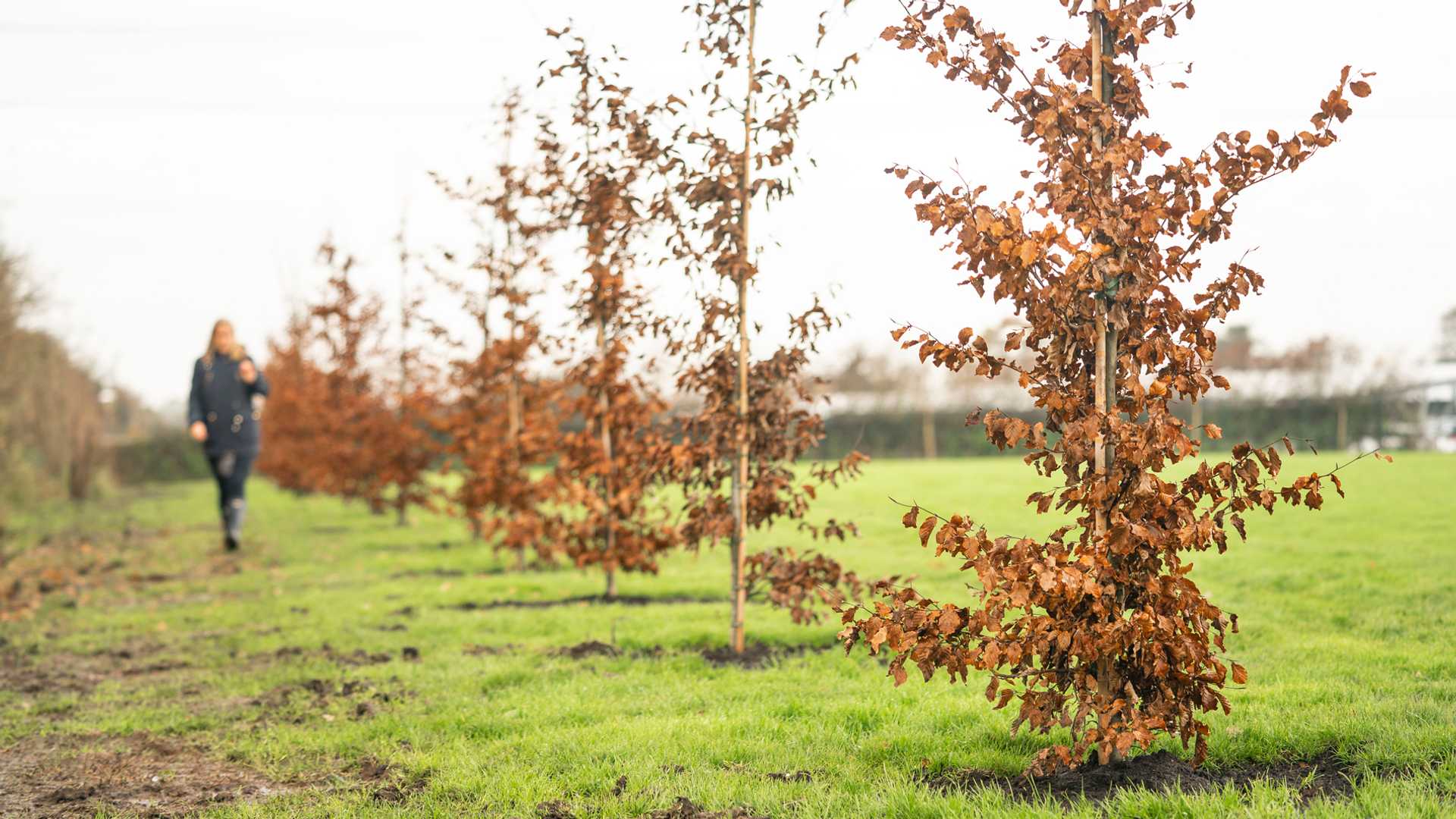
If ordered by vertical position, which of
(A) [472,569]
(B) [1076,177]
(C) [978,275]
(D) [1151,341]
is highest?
(B) [1076,177]

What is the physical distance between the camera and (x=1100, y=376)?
13.1 ft

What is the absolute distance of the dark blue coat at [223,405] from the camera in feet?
41.0

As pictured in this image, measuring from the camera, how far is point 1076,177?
12.9 feet

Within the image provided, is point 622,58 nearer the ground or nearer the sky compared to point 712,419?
nearer the sky

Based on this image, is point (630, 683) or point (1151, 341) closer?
point (1151, 341)

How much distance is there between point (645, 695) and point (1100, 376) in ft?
10.1

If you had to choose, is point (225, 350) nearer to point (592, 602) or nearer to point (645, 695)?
point (592, 602)

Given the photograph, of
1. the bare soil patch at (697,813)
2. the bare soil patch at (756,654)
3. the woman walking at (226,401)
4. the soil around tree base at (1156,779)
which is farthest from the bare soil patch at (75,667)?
the soil around tree base at (1156,779)

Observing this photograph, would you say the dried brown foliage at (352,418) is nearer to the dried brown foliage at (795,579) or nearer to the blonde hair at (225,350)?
the blonde hair at (225,350)

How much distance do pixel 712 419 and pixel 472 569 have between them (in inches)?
262

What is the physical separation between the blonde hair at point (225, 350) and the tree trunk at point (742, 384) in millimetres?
7961

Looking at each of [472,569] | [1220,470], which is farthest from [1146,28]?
[472,569]

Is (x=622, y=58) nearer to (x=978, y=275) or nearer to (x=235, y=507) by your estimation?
(x=978, y=275)

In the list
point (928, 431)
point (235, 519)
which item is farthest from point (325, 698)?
point (928, 431)
